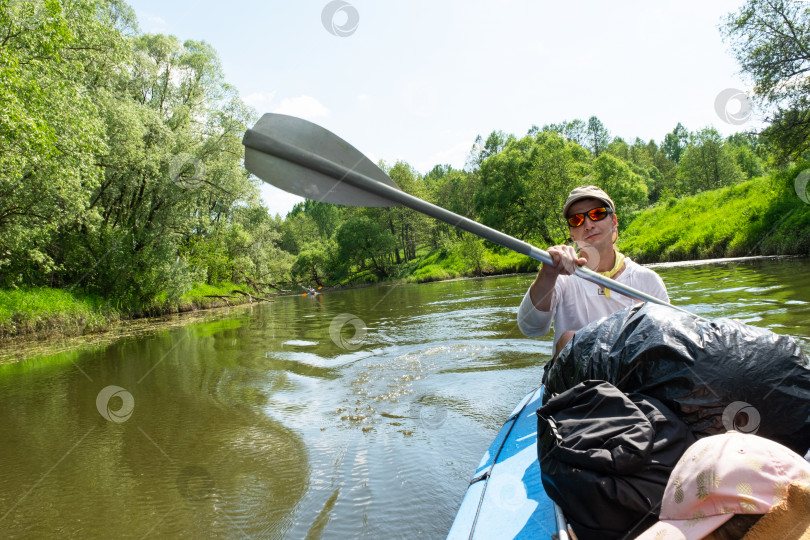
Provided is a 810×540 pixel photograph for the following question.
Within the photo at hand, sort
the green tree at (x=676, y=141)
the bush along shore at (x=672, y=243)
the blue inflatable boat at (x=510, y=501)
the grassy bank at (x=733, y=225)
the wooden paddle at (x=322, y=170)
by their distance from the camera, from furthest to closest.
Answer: the green tree at (x=676, y=141), the grassy bank at (x=733, y=225), the bush along shore at (x=672, y=243), the wooden paddle at (x=322, y=170), the blue inflatable boat at (x=510, y=501)

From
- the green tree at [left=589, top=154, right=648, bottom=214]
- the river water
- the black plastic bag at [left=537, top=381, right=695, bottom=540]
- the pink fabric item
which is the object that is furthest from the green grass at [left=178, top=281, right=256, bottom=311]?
the green tree at [left=589, top=154, right=648, bottom=214]

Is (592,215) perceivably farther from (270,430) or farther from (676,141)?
(676,141)

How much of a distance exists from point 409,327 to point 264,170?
874 cm

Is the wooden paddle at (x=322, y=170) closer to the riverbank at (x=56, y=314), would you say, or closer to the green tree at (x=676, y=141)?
the riverbank at (x=56, y=314)

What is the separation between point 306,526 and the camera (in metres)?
2.77

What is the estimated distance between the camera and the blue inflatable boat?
1813 mm

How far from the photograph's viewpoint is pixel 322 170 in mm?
2781

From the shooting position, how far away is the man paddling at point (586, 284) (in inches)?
117

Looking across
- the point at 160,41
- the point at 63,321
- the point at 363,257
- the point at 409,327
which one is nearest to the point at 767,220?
the point at 409,327

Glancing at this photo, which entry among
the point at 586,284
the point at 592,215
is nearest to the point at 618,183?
the point at 586,284

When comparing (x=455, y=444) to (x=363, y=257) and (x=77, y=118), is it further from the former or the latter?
(x=363, y=257)

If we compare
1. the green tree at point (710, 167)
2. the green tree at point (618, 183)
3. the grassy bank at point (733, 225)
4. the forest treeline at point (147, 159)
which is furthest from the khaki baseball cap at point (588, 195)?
the green tree at point (710, 167)

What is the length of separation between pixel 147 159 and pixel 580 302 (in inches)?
668

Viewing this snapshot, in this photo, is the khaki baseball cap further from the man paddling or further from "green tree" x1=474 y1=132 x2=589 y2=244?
"green tree" x1=474 y1=132 x2=589 y2=244
